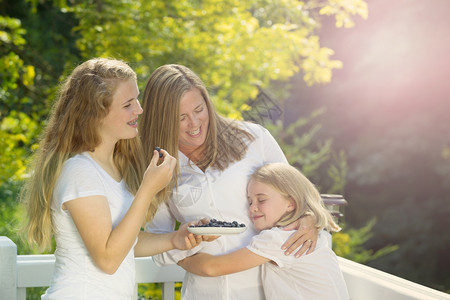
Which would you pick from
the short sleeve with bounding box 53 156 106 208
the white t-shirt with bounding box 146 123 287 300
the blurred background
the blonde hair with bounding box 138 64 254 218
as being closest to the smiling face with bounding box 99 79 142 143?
the short sleeve with bounding box 53 156 106 208

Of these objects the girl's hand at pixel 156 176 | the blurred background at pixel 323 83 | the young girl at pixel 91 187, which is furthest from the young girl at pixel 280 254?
Result: the blurred background at pixel 323 83

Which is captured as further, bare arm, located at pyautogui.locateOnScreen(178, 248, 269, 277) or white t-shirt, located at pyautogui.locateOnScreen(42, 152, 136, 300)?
bare arm, located at pyautogui.locateOnScreen(178, 248, 269, 277)

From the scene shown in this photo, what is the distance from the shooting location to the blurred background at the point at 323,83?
4.87 m

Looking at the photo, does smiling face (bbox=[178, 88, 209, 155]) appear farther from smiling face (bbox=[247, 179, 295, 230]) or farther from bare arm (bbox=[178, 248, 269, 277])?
bare arm (bbox=[178, 248, 269, 277])

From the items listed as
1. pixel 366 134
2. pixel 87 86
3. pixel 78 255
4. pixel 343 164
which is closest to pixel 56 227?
pixel 78 255

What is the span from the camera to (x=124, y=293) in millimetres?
1791

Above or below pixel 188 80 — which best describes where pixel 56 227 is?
below

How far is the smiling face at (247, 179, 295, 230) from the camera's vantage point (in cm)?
206

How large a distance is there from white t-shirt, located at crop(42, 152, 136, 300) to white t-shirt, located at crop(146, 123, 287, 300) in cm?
39

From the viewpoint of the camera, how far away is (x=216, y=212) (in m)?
2.13

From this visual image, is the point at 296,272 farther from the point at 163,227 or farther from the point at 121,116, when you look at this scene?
the point at 121,116

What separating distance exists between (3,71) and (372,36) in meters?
4.22

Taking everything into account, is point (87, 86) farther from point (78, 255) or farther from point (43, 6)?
point (43, 6)

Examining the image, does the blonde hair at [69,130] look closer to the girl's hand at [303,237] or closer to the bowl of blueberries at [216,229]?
the bowl of blueberries at [216,229]
